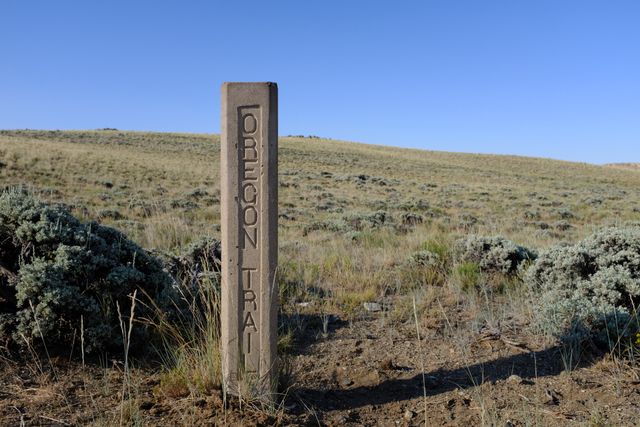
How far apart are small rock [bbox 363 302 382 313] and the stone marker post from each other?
2.55 metres

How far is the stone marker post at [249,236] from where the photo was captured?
3.23m

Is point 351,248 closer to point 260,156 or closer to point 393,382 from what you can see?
point 393,382

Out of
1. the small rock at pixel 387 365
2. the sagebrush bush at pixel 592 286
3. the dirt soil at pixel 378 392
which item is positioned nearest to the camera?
the dirt soil at pixel 378 392

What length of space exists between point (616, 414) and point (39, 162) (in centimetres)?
2558

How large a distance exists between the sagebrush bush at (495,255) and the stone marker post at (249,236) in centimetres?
459

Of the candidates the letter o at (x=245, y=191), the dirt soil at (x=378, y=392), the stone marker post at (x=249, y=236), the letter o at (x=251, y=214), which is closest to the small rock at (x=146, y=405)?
the dirt soil at (x=378, y=392)

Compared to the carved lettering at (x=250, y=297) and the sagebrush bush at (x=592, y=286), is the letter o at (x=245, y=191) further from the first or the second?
the sagebrush bush at (x=592, y=286)

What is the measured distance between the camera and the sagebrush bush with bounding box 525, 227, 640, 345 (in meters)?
4.51

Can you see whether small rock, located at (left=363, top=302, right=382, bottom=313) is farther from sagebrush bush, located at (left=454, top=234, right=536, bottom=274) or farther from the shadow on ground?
sagebrush bush, located at (left=454, top=234, right=536, bottom=274)

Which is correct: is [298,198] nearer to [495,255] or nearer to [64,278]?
[495,255]

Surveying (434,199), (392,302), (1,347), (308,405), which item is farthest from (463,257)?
(434,199)

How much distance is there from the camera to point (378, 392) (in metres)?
3.84

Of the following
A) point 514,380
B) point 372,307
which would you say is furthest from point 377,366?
point 372,307

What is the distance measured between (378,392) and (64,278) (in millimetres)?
2789
